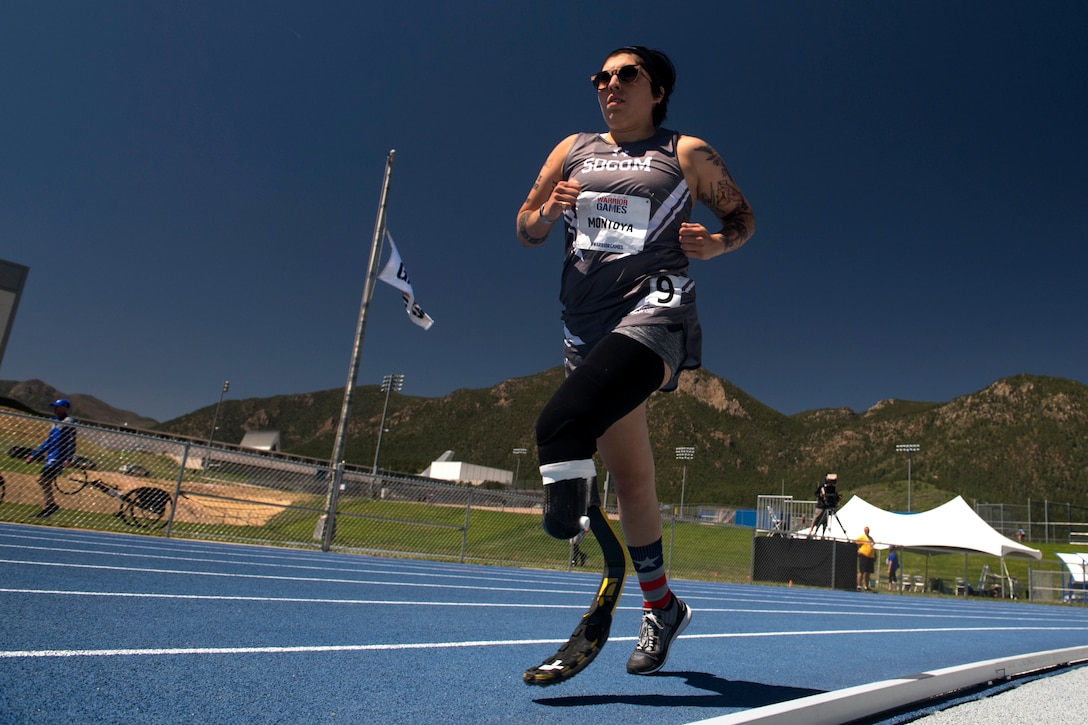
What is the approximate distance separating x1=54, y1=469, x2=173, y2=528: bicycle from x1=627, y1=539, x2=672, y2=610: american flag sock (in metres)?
10.1

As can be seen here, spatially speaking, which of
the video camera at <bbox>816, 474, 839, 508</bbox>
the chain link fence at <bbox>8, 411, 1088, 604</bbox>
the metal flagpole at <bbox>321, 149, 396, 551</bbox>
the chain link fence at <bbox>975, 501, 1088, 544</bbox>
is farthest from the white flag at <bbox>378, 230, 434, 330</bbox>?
the chain link fence at <bbox>975, 501, 1088, 544</bbox>

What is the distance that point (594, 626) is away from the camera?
2.16 meters

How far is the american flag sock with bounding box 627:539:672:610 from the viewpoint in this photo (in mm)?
2312

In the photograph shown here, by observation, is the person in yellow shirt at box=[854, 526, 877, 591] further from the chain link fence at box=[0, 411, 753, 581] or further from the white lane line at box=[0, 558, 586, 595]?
the white lane line at box=[0, 558, 586, 595]

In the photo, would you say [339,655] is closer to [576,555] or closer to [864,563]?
[576,555]

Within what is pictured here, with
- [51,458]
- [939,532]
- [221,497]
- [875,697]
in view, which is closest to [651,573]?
[875,697]

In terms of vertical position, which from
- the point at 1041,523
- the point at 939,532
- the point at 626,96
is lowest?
the point at 939,532

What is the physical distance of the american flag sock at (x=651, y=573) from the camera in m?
2.31

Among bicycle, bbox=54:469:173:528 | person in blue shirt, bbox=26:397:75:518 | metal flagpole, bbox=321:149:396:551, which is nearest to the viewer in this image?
person in blue shirt, bbox=26:397:75:518

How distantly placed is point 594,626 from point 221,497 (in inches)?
435

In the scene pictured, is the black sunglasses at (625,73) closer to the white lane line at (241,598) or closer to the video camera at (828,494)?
the white lane line at (241,598)

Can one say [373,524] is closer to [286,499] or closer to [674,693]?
[286,499]

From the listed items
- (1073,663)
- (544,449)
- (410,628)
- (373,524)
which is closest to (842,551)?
(373,524)

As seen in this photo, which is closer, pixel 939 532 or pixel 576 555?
pixel 576 555
